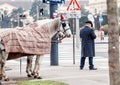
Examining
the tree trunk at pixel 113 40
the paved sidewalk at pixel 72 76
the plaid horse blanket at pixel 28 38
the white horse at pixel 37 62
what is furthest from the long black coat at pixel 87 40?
the tree trunk at pixel 113 40

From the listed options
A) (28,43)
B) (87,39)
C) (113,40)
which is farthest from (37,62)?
(113,40)

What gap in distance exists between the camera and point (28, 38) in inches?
586

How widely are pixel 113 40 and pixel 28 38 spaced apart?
21.9 ft

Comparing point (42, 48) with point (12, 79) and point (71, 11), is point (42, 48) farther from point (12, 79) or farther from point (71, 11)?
point (71, 11)

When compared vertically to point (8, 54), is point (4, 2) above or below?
above

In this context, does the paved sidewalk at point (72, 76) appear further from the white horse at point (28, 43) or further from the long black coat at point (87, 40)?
the long black coat at point (87, 40)

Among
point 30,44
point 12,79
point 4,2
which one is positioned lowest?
point 12,79

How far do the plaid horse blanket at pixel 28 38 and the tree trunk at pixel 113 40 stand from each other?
20.7 ft

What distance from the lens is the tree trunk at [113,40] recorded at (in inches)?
330

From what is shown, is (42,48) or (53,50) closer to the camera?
(42,48)

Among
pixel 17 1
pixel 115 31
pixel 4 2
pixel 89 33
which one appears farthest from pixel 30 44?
pixel 17 1

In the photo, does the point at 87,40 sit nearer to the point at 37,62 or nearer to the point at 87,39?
the point at 87,39

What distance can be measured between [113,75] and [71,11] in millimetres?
13318

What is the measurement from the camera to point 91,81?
14.1 metres
